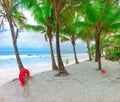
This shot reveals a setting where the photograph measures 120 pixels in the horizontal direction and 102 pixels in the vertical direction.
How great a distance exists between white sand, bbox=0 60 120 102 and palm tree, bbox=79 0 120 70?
11.0ft

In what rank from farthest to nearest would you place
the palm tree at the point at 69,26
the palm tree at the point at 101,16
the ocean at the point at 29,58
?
the ocean at the point at 29,58 → the palm tree at the point at 69,26 → the palm tree at the point at 101,16

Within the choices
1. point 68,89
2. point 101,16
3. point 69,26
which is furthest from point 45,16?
point 68,89

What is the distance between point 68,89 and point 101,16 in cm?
632

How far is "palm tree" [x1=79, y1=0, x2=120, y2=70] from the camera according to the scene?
17594 mm

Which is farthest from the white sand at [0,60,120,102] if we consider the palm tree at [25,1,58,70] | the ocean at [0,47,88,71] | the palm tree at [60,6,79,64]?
the ocean at [0,47,88,71]

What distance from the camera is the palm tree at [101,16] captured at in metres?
17.6

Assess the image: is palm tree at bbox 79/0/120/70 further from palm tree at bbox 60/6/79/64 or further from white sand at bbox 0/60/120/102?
white sand at bbox 0/60/120/102

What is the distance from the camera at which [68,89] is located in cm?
1269

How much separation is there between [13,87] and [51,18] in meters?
7.04

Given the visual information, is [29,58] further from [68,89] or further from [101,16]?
[68,89]

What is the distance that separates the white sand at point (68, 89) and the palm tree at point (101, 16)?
3.37 m

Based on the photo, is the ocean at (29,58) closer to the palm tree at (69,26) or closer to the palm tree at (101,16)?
the palm tree at (69,26)

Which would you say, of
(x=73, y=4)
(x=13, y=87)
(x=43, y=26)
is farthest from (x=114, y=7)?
(x=13, y=87)

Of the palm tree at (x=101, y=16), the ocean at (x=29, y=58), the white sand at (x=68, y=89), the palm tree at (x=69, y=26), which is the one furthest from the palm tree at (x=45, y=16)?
the ocean at (x=29, y=58)
